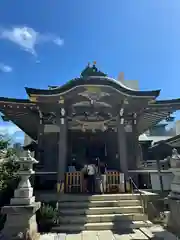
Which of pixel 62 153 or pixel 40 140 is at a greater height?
pixel 40 140

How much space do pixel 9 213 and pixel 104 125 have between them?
6.07 meters

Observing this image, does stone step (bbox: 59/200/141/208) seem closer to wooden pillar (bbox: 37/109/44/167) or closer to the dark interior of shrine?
wooden pillar (bbox: 37/109/44/167)

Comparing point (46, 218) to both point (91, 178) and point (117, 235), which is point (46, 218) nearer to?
point (117, 235)

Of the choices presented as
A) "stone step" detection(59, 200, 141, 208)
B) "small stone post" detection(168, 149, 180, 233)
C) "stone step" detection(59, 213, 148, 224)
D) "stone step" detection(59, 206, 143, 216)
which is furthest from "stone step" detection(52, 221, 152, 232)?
"small stone post" detection(168, 149, 180, 233)

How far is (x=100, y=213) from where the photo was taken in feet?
18.1

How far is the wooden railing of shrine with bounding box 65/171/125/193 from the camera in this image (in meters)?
7.13

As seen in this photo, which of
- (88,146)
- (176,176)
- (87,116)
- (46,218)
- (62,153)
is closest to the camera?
(176,176)

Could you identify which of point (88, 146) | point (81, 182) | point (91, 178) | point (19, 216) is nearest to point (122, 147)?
point (91, 178)

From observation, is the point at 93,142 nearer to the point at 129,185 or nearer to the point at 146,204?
the point at 129,185

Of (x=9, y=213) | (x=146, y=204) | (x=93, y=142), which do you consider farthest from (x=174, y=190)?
(x=93, y=142)

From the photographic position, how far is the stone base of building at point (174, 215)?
432 centimetres

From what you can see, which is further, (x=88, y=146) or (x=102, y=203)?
(x=88, y=146)

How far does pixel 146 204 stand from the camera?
6.02 meters

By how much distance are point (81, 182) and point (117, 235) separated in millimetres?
3023
